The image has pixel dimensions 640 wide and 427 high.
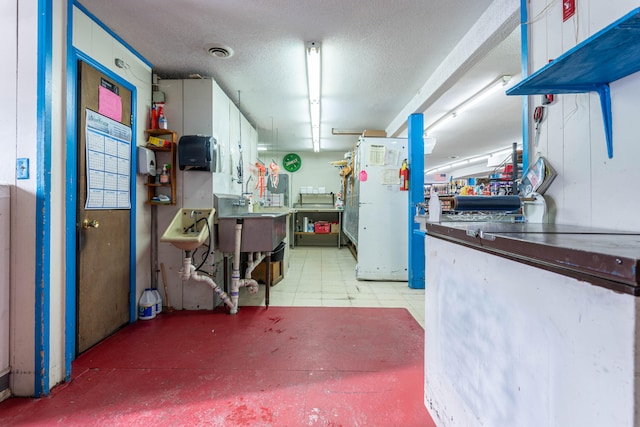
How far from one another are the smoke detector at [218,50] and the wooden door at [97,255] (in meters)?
0.88

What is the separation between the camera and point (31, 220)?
1.64 m

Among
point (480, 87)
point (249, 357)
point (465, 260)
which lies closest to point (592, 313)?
Result: point (465, 260)

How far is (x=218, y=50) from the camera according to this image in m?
2.69

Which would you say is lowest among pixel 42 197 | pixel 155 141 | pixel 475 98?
pixel 42 197

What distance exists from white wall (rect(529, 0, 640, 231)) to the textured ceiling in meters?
0.85

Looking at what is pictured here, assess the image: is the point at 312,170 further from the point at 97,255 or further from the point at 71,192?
the point at 71,192

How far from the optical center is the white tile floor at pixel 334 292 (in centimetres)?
328

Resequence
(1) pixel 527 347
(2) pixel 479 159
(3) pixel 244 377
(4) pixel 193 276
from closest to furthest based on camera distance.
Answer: (1) pixel 527 347, (3) pixel 244 377, (4) pixel 193 276, (2) pixel 479 159

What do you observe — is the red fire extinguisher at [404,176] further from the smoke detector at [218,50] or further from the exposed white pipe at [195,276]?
the exposed white pipe at [195,276]

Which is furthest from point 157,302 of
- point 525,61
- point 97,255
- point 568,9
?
point 568,9

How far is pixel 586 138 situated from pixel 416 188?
8.32 ft

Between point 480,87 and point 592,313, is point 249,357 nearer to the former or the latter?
point 592,313

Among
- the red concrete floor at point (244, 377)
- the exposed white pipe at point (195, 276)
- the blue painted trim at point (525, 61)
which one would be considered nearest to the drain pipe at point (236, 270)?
the exposed white pipe at point (195, 276)

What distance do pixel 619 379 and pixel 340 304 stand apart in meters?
2.84
